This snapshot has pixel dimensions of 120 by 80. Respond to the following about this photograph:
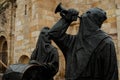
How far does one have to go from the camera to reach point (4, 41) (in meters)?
12.8

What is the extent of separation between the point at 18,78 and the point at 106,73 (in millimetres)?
854

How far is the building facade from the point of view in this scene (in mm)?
8500

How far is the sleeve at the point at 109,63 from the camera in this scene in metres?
2.54

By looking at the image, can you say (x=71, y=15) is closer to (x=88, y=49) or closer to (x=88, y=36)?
(x=88, y=36)

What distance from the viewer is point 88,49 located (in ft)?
8.71

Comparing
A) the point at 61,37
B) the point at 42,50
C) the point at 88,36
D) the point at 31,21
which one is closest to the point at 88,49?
the point at 88,36

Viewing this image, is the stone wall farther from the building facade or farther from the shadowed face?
the shadowed face

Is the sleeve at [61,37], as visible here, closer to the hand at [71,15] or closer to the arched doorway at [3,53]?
the hand at [71,15]

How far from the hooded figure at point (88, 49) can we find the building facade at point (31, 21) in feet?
17.6

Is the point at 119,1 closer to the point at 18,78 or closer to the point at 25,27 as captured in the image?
the point at 25,27

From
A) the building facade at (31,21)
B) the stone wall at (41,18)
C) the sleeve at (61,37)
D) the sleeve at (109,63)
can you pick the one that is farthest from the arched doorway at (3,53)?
the sleeve at (109,63)

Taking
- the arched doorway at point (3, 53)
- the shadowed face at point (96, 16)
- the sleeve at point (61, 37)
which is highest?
the shadowed face at point (96, 16)

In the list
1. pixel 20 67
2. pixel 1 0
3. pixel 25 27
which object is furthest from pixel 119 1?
pixel 1 0

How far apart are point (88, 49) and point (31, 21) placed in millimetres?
7656
